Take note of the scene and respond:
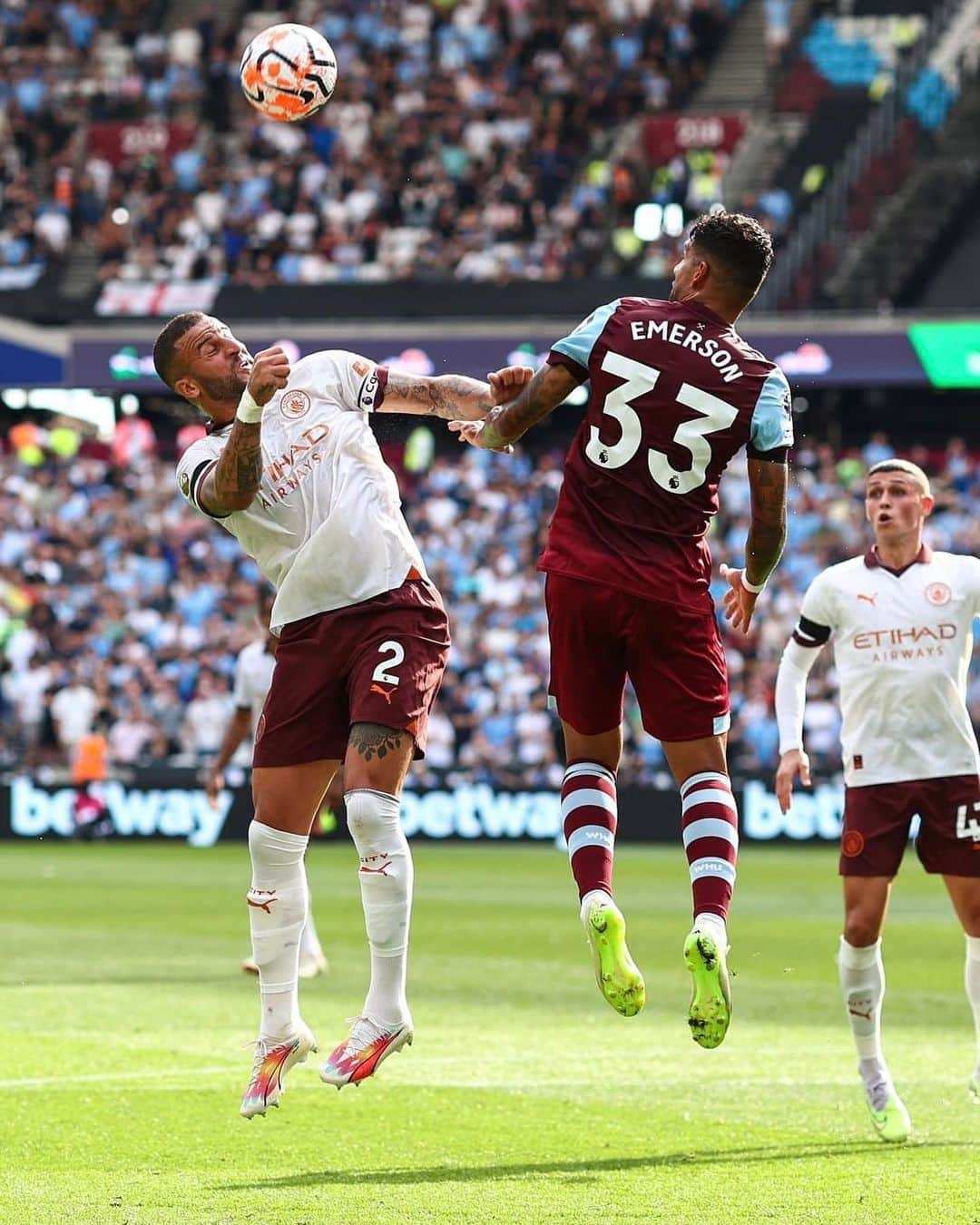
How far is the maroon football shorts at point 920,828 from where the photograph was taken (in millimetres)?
8609

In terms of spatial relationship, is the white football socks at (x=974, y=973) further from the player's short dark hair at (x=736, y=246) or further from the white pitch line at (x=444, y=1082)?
the player's short dark hair at (x=736, y=246)

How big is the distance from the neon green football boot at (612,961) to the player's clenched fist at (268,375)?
79.2 inches

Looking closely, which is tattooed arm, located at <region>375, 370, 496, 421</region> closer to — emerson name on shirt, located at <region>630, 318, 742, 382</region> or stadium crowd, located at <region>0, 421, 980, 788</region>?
emerson name on shirt, located at <region>630, 318, 742, 382</region>

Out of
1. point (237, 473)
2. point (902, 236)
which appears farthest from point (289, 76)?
point (902, 236)

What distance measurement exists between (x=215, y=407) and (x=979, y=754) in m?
3.69

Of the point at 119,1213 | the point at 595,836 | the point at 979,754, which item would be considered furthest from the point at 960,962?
the point at 119,1213

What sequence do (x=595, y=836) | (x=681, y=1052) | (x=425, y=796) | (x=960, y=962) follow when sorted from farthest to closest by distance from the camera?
(x=425, y=796) < (x=960, y=962) < (x=681, y=1052) < (x=595, y=836)

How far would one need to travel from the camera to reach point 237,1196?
6965mm

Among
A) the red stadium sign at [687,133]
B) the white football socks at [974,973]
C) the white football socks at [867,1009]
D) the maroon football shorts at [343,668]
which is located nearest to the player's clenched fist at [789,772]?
the white football socks at [867,1009]

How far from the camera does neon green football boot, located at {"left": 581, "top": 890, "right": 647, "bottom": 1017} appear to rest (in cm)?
657

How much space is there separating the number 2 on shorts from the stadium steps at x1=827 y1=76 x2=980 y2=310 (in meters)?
23.1

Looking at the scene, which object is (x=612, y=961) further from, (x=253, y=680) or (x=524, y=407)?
(x=253, y=680)

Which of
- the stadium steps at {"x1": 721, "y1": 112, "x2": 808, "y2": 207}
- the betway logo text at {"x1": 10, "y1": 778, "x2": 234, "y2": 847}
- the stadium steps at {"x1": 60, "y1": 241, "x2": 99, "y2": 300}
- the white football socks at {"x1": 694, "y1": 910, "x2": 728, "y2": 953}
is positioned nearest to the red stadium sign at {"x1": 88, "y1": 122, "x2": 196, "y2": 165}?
the stadium steps at {"x1": 60, "y1": 241, "x2": 99, "y2": 300}

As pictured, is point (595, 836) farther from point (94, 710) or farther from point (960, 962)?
point (94, 710)
